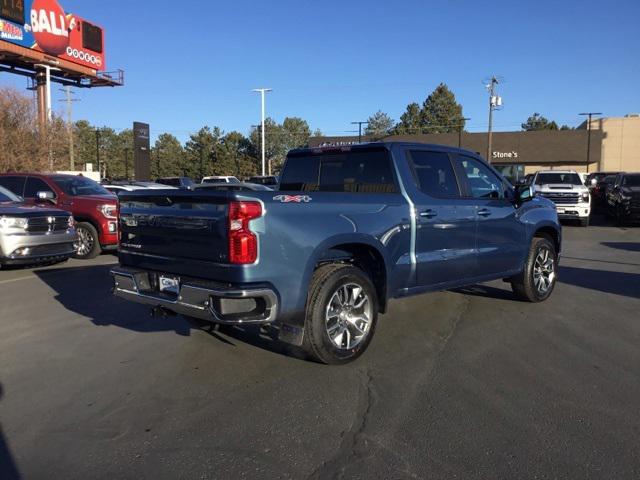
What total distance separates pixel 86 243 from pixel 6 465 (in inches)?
345

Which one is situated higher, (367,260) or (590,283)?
(367,260)

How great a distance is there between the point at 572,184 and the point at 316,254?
661 inches

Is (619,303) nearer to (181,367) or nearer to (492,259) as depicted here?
(492,259)

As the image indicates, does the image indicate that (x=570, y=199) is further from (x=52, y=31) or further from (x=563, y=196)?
(x=52, y=31)

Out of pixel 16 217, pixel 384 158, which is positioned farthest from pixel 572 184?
pixel 16 217

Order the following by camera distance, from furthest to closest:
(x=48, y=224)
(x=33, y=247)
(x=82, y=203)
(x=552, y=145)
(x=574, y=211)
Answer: (x=552, y=145), (x=574, y=211), (x=82, y=203), (x=48, y=224), (x=33, y=247)

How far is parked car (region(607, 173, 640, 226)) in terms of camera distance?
18.1 m

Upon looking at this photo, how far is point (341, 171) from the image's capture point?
5930 millimetres

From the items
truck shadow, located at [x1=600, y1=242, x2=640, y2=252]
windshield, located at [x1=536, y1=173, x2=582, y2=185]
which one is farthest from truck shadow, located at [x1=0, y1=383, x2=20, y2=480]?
windshield, located at [x1=536, y1=173, x2=582, y2=185]

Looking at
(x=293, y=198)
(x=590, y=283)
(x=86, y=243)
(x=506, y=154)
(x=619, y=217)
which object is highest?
(x=506, y=154)

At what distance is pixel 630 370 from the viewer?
473 centimetres

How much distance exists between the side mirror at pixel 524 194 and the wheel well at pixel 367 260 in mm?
2544

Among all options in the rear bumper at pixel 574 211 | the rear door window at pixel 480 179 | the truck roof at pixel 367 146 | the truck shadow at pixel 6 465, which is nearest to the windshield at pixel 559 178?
the rear bumper at pixel 574 211

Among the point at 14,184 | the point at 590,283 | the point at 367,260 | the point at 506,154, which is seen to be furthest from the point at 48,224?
the point at 506,154
